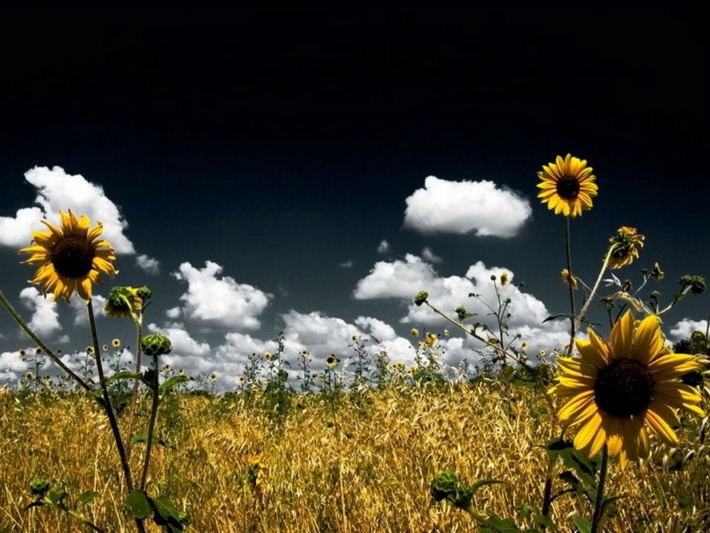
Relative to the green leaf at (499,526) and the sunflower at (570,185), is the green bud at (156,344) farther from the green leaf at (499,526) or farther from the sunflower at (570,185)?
the sunflower at (570,185)

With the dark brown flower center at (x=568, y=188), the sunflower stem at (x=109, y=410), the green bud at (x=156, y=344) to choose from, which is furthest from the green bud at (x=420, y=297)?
the sunflower stem at (x=109, y=410)

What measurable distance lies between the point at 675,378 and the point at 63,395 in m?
8.40

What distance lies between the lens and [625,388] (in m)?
1.56

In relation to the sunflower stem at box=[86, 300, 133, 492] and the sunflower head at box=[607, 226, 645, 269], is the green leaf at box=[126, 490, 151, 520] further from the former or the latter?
the sunflower head at box=[607, 226, 645, 269]

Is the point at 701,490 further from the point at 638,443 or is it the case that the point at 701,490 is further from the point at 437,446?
the point at 638,443

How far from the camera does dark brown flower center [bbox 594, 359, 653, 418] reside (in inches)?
61.5

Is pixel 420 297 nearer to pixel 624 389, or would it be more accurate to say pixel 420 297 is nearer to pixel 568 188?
pixel 568 188

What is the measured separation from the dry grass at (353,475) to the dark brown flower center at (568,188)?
1501 millimetres

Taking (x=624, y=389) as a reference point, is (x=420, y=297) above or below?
above

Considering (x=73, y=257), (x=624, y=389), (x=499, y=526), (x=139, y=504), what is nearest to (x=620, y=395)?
(x=624, y=389)

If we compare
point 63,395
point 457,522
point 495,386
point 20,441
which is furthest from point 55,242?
point 63,395

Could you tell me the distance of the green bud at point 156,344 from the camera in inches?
76.5

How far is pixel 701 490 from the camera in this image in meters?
2.74

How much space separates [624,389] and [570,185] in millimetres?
2567
